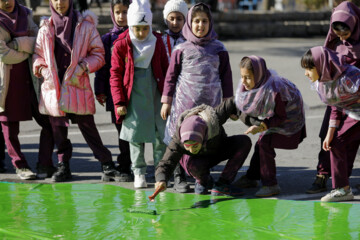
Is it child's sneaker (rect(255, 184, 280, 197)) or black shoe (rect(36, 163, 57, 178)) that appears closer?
child's sneaker (rect(255, 184, 280, 197))

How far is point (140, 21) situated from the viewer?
559 centimetres

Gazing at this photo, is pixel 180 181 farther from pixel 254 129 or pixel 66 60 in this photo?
pixel 66 60

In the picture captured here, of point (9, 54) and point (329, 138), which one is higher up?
point (9, 54)

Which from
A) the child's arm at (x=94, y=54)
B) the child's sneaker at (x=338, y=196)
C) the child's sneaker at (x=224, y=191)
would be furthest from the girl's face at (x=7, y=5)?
the child's sneaker at (x=338, y=196)

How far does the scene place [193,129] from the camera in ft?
16.7

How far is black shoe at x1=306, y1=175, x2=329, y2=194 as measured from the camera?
18.2ft

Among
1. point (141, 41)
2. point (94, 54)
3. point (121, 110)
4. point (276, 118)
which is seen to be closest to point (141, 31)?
point (141, 41)

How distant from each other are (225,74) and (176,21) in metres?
0.76

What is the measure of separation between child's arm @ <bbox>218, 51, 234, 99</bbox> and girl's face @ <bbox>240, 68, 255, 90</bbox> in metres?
0.40

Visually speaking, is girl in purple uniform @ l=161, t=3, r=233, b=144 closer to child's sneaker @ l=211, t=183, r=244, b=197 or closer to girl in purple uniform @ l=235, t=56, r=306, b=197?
girl in purple uniform @ l=235, t=56, r=306, b=197

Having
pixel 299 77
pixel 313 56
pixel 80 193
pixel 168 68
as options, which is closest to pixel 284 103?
pixel 313 56

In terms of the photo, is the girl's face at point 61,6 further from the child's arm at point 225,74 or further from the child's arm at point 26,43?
the child's arm at point 225,74

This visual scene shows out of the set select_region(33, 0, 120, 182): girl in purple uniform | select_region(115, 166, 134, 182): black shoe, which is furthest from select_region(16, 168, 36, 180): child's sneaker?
select_region(115, 166, 134, 182): black shoe

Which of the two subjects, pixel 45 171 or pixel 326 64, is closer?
pixel 326 64
